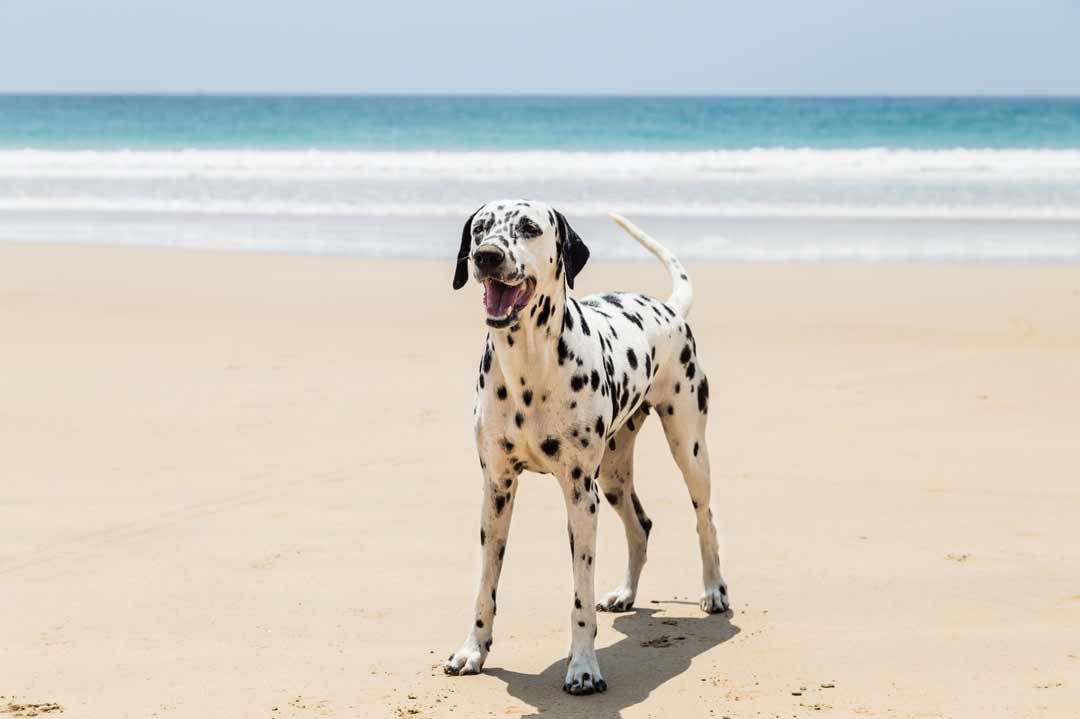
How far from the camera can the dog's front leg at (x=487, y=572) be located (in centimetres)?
502

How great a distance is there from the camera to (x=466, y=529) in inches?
267

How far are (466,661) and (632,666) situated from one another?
67cm

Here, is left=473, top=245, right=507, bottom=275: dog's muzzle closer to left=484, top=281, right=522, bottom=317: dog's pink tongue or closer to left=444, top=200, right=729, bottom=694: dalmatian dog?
left=444, top=200, right=729, bottom=694: dalmatian dog

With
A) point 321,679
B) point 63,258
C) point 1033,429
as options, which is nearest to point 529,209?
point 321,679

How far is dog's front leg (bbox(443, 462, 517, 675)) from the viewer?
502cm

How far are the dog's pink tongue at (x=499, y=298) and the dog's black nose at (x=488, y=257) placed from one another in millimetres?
116

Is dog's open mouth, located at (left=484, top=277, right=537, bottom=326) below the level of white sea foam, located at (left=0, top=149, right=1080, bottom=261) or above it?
below

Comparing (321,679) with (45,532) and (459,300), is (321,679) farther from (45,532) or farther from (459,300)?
(459,300)

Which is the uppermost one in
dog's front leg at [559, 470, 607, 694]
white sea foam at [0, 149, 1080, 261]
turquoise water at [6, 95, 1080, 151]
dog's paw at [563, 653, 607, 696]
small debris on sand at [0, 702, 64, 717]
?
turquoise water at [6, 95, 1080, 151]

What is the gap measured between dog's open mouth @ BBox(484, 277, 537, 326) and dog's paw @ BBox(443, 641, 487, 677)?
53.8 inches

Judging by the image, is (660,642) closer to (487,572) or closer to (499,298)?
(487,572)

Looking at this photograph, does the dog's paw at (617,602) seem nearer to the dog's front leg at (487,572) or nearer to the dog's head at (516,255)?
the dog's front leg at (487,572)

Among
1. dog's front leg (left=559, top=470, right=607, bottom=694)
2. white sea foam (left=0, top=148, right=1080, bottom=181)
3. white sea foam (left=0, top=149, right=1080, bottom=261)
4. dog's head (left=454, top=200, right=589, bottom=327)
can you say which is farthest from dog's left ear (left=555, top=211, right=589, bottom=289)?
white sea foam (left=0, top=148, right=1080, bottom=181)

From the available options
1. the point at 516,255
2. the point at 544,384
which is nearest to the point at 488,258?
the point at 516,255
